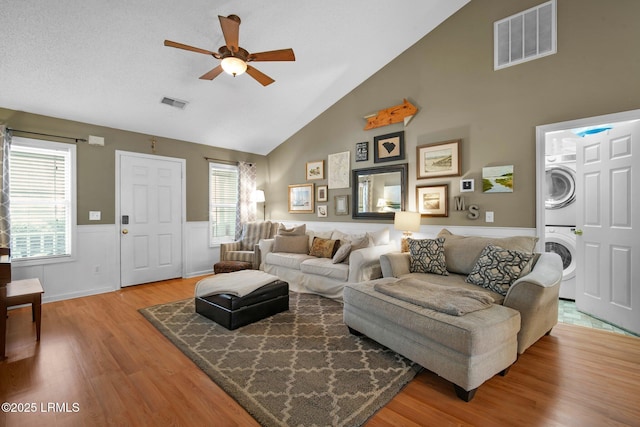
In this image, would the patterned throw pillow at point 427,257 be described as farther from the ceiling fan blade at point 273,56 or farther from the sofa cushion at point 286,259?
the ceiling fan blade at point 273,56

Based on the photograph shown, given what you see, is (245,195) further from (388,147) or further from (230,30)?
(230,30)

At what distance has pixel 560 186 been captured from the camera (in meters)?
3.89

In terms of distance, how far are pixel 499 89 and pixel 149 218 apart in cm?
526

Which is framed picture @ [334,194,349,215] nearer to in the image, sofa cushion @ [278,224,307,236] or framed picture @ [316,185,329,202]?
framed picture @ [316,185,329,202]

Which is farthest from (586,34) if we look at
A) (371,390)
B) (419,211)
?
(371,390)

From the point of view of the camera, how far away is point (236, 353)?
237cm

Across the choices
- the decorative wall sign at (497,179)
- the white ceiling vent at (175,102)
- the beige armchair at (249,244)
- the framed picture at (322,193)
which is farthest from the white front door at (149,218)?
the decorative wall sign at (497,179)

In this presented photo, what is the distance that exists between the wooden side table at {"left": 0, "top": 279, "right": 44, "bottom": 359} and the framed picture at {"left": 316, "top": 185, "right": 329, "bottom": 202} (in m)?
3.77

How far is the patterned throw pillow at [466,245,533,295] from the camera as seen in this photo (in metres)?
2.46

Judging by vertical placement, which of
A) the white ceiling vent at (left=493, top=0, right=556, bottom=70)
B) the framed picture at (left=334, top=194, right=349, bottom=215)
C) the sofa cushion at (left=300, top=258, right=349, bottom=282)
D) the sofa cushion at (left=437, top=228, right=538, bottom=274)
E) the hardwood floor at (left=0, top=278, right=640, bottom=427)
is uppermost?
the white ceiling vent at (left=493, top=0, right=556, bottom=70)

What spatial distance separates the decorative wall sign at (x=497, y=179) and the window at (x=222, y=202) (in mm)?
4348

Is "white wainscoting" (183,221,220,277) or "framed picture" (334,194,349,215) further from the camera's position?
"white wainscoting" (183,221,220,277)

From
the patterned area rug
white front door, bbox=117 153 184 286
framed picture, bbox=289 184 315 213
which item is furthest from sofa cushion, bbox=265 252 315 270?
white front door, bbox=117 153 184 286

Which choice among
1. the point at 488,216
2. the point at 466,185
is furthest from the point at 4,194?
the point at 488,216
